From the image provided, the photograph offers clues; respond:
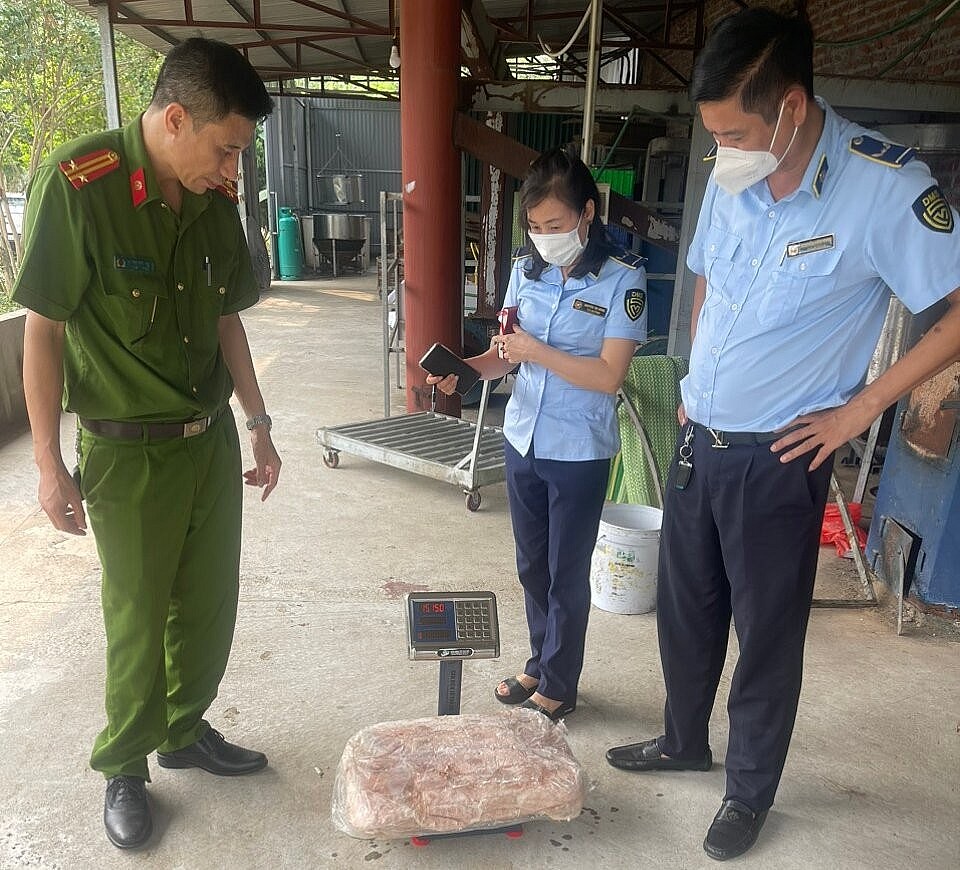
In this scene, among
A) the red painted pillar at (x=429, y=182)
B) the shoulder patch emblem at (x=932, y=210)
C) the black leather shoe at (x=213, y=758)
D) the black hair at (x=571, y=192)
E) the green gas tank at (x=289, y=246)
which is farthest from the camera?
the green gas tank at (x=289, y=246)

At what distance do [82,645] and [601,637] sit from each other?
183 centimetres

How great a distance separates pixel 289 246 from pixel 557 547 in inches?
473

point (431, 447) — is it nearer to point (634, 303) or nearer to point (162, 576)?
point (634, 303)

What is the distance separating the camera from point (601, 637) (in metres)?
2.80

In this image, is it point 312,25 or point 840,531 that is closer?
point 840,531

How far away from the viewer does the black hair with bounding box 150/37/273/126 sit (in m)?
1.52

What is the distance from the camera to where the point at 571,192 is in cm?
192

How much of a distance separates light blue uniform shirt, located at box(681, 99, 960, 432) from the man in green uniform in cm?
109

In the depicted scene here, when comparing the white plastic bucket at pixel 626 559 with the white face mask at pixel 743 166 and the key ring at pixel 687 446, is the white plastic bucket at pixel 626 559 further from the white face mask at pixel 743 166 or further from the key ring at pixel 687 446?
the white face mask at pixel 743 166

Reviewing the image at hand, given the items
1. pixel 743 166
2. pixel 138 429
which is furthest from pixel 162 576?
pixel 743 166

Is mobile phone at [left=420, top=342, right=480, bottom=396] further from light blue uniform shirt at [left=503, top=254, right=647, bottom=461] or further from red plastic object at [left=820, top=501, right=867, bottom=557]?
red plastic object at [left=820, top=501, right=867, bottom=557]

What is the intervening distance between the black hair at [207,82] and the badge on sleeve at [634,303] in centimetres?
101

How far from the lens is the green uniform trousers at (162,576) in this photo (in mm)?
1712

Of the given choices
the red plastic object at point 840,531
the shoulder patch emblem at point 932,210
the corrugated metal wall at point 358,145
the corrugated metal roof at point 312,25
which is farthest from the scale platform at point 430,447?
the corrugated metal wall at point 358,145
